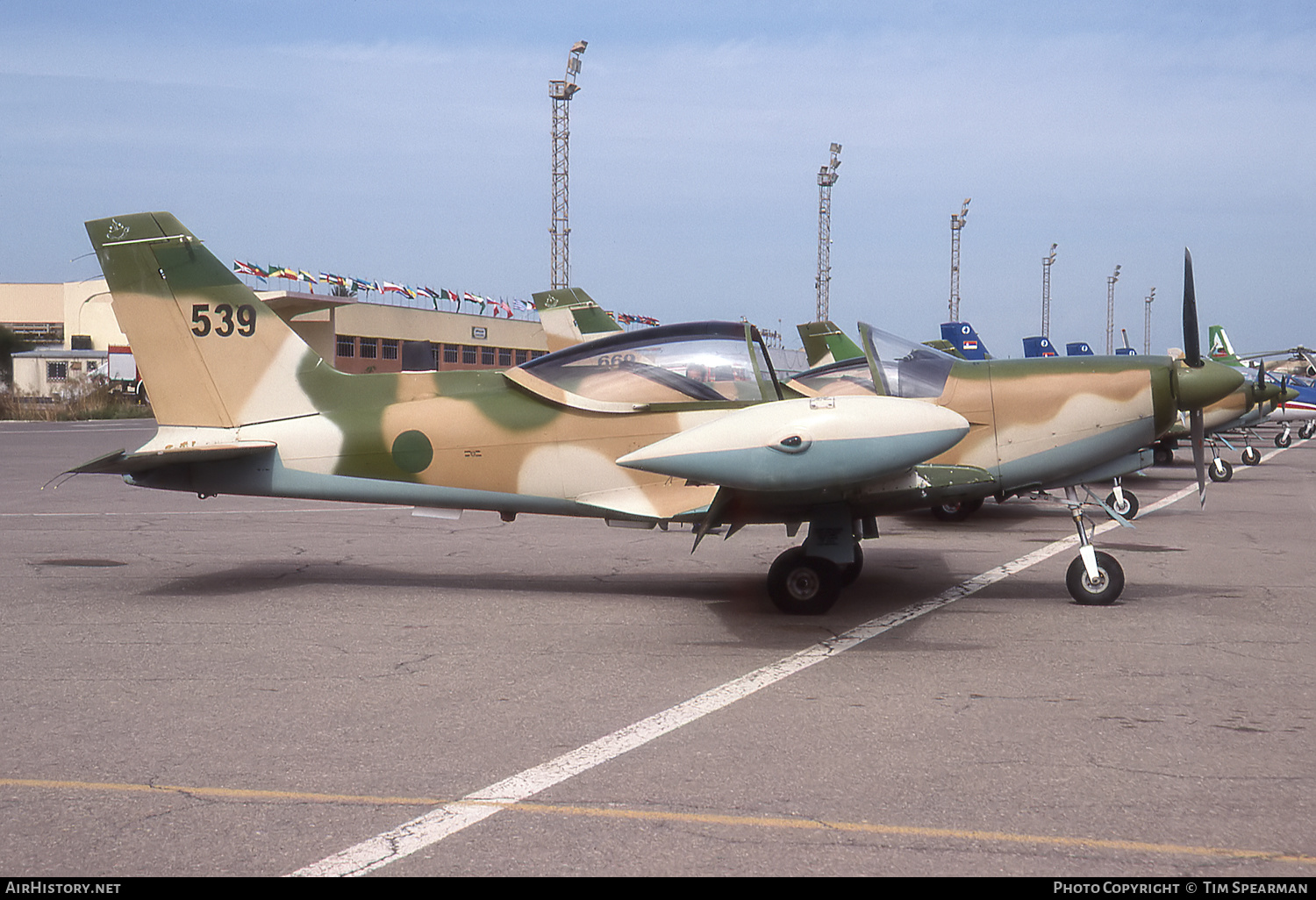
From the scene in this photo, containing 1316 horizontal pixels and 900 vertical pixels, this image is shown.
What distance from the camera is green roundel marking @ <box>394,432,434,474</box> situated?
25.7 feet

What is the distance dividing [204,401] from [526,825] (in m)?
5.75

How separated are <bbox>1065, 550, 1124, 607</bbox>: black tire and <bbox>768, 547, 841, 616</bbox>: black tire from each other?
5.41ft

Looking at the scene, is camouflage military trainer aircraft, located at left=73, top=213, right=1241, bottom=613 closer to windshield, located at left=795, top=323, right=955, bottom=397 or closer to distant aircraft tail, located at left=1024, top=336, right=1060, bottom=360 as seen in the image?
windshield, located at left=795, top=323, right=955, bottom=397

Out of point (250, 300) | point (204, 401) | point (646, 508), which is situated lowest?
point (646, 508)

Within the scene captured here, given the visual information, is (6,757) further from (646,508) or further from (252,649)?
(646,508)

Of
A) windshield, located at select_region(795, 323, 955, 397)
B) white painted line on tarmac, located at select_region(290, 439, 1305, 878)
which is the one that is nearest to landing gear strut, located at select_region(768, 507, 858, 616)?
white painted line on tarmac, located at select_region(290, 439, 1305, 878)

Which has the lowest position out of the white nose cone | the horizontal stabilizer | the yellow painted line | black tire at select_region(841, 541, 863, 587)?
black tire at select_region(841, 541, 863, 587)

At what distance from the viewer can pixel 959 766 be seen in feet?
13.5

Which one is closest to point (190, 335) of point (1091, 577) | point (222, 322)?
point (222, 322)

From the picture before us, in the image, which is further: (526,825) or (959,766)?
(959,766)

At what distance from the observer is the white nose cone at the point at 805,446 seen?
19.9 feet

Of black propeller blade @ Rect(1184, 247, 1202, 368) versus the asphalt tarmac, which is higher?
black propeller blade @ Rect(1184, 247, 1202, 368)

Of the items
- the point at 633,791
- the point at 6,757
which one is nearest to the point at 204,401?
the point at 6,757

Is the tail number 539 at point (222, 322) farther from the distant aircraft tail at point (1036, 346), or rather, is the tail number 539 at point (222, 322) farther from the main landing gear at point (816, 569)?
the distant aircraft tail at point (1036, 346)
